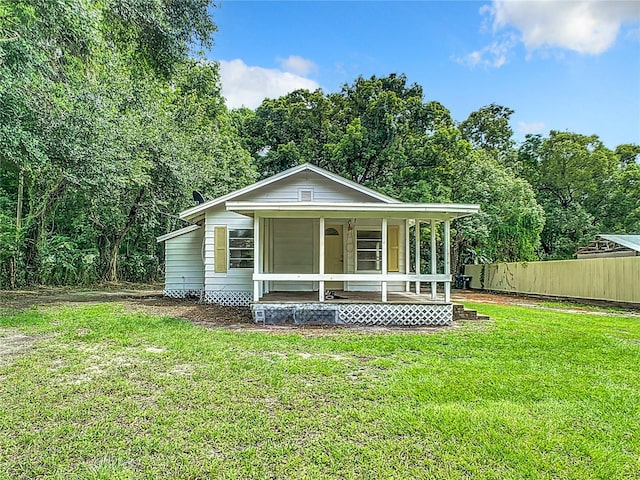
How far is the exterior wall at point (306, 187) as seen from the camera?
493 inches

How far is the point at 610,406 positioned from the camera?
13.8 feet

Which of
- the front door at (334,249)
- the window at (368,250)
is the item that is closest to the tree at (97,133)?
the front door at (334,249)

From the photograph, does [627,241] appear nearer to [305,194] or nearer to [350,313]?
[305,194]

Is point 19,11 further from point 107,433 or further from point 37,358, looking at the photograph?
point 107,433

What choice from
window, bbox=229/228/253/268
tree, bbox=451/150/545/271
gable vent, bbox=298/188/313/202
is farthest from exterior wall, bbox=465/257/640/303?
window, bbox=229/228/253/268

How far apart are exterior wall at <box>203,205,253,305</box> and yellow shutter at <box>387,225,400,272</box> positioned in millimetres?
4097

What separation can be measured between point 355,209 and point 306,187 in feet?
12.2

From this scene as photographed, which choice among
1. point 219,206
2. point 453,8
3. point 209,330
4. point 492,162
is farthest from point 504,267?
point 209,330

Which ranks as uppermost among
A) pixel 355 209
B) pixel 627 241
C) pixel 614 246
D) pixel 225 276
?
pixel 355 209

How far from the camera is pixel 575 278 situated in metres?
15.9

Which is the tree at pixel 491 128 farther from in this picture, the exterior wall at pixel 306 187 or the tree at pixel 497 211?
the exterior wall at pixel 306 187

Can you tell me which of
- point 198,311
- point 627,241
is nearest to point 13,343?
point 198,311

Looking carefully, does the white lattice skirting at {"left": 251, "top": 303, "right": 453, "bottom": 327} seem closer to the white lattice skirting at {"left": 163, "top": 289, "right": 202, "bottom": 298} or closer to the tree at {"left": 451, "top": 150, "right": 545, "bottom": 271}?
the white lattice skirting at {"left": 163, "top": 289, "right": 202, "bottom": 298}

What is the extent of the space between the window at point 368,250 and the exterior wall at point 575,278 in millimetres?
7776
